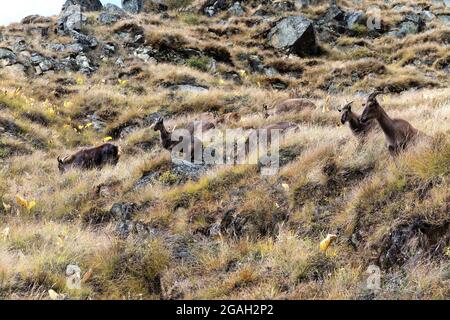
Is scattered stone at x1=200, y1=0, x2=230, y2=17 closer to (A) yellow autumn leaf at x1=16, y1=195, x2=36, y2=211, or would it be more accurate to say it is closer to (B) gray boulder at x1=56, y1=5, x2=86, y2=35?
(B) gray boulder at x1=56, y1=5, x2=86, y2=35

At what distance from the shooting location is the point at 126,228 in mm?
9000

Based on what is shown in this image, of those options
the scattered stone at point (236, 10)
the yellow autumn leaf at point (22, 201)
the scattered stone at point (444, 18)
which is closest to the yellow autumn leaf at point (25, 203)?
the yellow autumn leaf at point (22, 201)

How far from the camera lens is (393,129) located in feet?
29.2

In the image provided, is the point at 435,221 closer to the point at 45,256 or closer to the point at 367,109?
the point at 367,109

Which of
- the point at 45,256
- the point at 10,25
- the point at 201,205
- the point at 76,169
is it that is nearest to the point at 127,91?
the point at 76,169

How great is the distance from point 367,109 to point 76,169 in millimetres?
8150

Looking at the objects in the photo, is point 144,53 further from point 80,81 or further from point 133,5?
point 133,5

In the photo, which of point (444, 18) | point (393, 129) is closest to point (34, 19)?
point (393, 129)

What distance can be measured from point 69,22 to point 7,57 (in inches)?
254

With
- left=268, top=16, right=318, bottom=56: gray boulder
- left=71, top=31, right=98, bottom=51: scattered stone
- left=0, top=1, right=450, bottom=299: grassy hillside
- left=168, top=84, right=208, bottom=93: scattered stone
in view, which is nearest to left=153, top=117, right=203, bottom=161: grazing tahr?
left=0, top=1, right=450, bottom=299: grassy hillside

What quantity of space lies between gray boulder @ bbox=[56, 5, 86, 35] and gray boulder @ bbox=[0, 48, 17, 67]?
4.87m

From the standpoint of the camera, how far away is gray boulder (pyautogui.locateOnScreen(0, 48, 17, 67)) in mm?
24828

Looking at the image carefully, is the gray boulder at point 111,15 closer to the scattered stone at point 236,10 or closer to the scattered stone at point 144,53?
the scattered stone at point 144,53

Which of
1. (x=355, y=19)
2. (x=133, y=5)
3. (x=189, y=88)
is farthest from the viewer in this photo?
(x=133, y=5)
